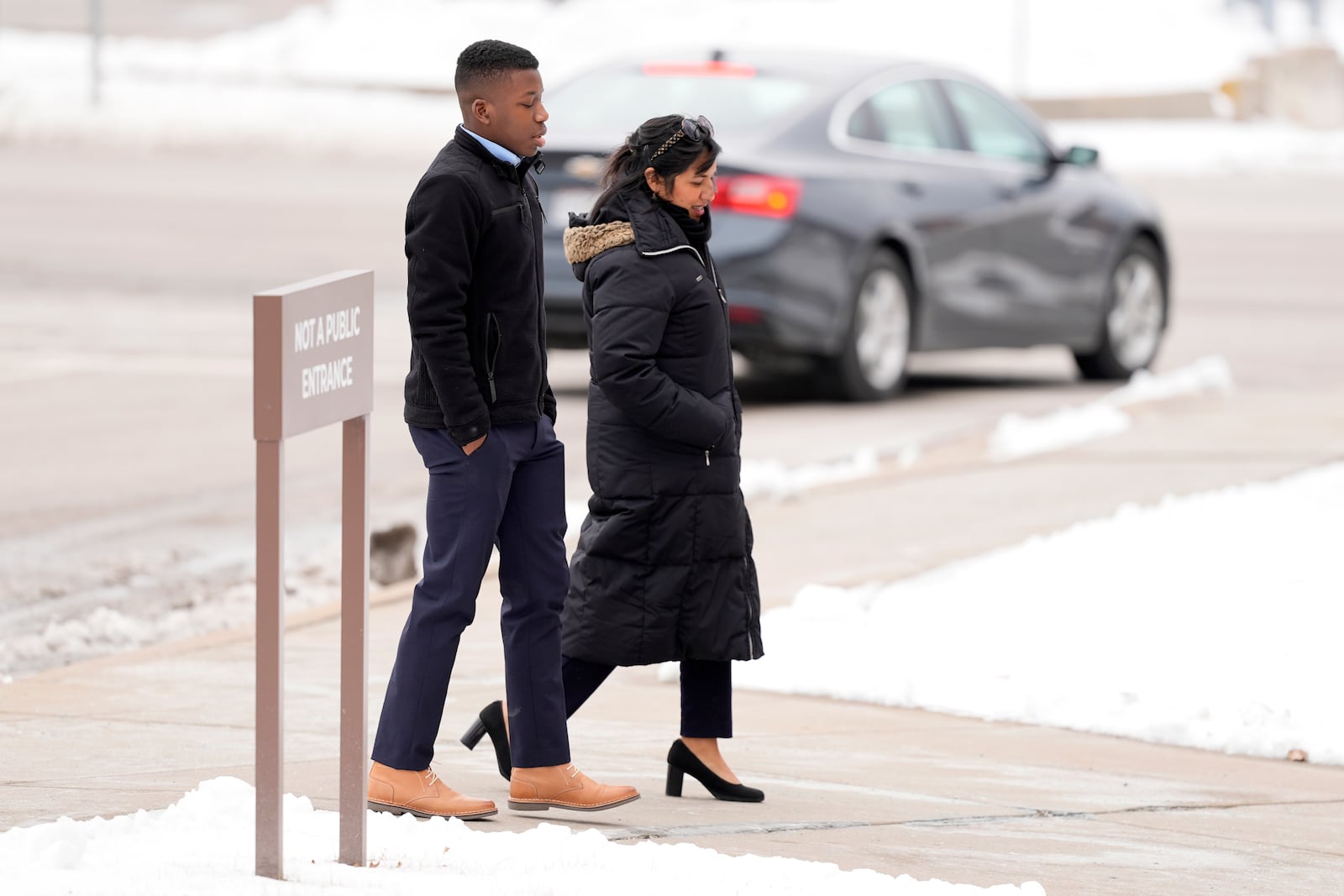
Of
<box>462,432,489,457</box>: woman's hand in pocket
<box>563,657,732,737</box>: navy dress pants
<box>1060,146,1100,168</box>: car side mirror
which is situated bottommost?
<box>563,657,732,737</box>: navy dress pants

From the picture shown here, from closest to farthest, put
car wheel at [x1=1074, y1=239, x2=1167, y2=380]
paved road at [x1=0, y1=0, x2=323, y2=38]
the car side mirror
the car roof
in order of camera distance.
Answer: the car roof
the car side mirror
car wheel at [x1=1074, y1=239, x2=1167, y2=380]
paved road at [x1=0, y1=0, x2=323, y2=38]

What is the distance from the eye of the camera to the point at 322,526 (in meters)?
8.77

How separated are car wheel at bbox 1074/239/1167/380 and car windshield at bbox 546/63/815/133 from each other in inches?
94.1

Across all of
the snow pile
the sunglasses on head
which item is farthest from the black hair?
the snow pile

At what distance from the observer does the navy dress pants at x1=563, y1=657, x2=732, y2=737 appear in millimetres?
5184

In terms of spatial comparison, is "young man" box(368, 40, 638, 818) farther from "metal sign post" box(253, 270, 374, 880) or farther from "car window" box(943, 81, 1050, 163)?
"car window" box(943, 81, 1050, 163)

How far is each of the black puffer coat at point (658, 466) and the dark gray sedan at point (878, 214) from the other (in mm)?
5683

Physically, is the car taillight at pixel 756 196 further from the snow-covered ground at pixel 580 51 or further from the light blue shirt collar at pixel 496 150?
the snow-covered ground at pixel 580 51

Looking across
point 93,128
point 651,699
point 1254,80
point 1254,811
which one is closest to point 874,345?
point 651,699

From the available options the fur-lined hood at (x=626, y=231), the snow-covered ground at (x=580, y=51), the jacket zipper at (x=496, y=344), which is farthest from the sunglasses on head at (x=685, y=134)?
the snow-covered ground at (x=580, y=51)

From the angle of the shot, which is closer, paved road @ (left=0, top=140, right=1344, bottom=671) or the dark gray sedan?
paved road @ (left=0, top=140, right=1344, bottom=671)

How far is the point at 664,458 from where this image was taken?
203 inches

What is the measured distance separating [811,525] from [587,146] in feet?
9.86

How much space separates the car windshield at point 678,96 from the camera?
11547 mm
